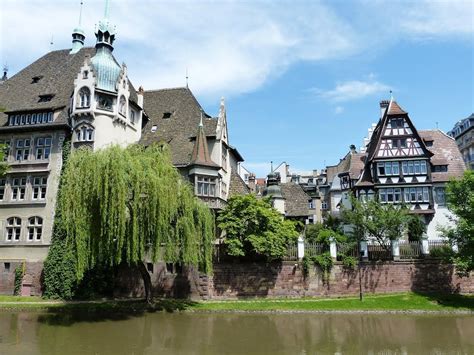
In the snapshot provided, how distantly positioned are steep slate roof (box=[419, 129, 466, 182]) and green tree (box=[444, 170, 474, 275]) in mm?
14365

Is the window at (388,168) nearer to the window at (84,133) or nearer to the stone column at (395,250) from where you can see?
the stone column at (395,250)

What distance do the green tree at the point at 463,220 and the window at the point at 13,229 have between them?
107ft

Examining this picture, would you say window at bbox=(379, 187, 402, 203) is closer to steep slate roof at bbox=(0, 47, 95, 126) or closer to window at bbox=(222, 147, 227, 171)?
window at bbox=(222, 147, 227, 171)

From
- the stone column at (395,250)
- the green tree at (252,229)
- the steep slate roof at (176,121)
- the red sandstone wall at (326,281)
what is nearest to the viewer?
the green tree at (252,229)

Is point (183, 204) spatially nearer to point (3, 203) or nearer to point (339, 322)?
point (339, 322)

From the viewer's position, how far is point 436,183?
44.2m

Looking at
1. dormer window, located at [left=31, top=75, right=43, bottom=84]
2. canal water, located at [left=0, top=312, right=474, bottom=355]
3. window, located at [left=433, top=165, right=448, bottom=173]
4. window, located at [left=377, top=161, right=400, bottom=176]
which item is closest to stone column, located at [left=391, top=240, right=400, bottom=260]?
canal water, located at [left=0, top=312, right=474, bottom=355]

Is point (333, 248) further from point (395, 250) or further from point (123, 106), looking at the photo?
point (123, 106)

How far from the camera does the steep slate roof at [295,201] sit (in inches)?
1756

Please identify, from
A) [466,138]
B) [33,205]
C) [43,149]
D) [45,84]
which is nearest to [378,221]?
[33,205]

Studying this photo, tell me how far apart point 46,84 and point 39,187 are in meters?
A: 10.3

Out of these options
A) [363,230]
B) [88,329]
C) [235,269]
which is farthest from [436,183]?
[88,329]

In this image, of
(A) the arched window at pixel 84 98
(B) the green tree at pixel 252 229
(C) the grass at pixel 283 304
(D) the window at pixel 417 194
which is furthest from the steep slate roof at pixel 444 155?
(A) the arched window at pixel 84 98

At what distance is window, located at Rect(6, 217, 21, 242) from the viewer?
34.3m
